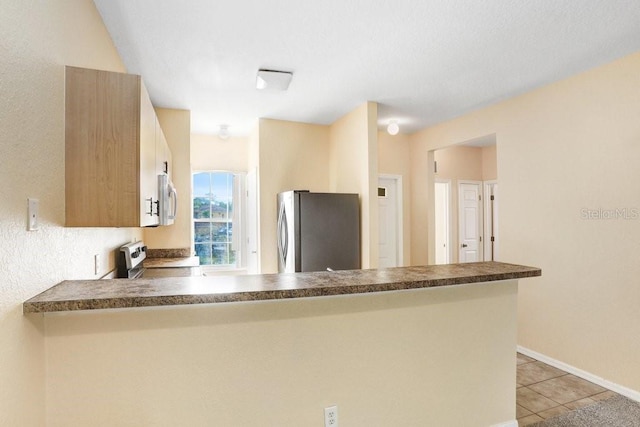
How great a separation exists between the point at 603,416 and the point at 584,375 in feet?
1.99

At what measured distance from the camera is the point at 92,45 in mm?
1925

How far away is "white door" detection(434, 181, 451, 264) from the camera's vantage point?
5379mm

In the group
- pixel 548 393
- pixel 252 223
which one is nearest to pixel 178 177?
pixel 252 223

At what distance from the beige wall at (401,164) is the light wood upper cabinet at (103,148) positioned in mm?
3839

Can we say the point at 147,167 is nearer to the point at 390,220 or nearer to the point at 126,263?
the point at 126,263

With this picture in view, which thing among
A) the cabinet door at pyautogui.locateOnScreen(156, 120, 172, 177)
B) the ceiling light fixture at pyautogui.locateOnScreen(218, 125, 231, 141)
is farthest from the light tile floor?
the ceiling light fixture at pyautogui.locateOnScreen(218, 125, 231, 141)

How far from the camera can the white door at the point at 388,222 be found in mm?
4895

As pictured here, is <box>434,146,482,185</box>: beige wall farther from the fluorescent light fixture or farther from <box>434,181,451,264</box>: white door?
the fluorescent light fixture

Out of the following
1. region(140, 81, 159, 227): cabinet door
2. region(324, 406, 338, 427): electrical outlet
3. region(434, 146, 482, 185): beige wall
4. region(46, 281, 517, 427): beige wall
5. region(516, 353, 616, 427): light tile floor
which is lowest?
region(516, 353, 616, 427): light tile floor

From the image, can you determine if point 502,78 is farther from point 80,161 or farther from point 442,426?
point 80,161

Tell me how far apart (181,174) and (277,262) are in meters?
1.61

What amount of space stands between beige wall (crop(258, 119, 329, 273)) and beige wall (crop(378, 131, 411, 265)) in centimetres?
91

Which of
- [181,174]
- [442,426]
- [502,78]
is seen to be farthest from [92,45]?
[502,78]

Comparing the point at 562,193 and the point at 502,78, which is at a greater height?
the point at 502,78
